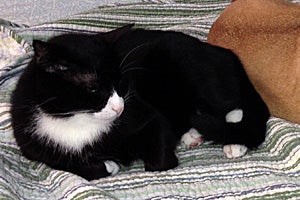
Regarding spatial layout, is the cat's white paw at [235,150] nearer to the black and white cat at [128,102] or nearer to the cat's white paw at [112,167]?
the black and white cat at [128,102]

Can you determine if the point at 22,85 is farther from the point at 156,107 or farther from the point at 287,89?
the point at 287,89

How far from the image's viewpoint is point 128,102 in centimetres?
138

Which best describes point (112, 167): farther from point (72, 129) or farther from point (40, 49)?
point (40, 49)

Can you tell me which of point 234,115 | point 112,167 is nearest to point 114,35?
point 112,167

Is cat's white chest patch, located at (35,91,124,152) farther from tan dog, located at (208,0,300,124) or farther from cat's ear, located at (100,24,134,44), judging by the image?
tan dog, located at (208,0,300,124)

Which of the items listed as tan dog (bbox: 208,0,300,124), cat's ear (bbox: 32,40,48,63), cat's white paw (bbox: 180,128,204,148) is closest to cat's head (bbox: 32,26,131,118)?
cat's ear (bbox: 32,40,48,63)

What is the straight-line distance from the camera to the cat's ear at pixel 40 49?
3.68 feet

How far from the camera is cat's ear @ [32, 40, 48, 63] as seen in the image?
1121mm

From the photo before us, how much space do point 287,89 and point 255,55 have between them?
135 millimetres

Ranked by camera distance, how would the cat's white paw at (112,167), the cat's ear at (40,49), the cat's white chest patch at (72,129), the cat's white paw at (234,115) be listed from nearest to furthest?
the cat's ear at (40,49)
the cat's white chest patch at (72,129)
the cat's white paw at (112,167)
the cat's white paw at (234,115)

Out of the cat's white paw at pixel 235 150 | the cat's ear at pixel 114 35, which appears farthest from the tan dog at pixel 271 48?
the cat's ear at pixel 114 35

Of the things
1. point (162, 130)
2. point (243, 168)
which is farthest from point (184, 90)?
point (243, 168)

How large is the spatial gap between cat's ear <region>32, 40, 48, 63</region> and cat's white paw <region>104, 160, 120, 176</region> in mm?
359

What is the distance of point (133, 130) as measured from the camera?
4.54ft
